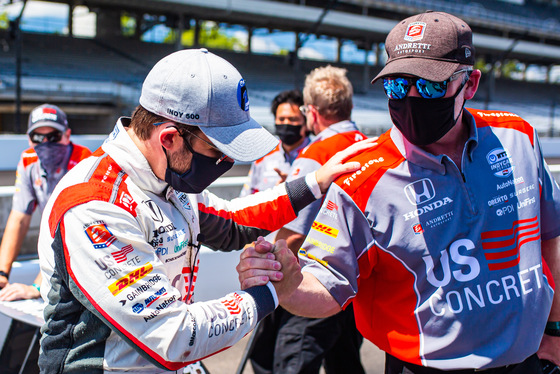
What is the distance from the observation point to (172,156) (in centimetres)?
163

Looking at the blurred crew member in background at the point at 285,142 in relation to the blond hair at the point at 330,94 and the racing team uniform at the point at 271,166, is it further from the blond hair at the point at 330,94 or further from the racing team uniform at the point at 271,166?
the blond hair at the point at 330,94

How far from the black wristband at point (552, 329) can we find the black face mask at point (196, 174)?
53.6 inches

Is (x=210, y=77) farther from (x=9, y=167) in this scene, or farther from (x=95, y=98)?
(x=95, y=98)

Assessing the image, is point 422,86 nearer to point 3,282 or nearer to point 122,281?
point 122,281

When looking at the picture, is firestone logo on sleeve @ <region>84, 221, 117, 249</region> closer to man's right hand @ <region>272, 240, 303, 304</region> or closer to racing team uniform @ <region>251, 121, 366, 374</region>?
man's right hand @ <region>272, 240, 303, 304</region>

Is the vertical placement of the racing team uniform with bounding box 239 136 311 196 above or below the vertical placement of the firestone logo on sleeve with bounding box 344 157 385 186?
below

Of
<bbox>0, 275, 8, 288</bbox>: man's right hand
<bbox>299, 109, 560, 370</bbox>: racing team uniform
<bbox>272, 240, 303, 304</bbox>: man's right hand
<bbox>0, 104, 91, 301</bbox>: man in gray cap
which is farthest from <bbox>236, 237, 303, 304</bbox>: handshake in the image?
<bbox>0, 104, 91, 301</bbox>: man in gray cap

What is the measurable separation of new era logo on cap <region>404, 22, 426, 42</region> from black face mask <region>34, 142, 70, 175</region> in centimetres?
288

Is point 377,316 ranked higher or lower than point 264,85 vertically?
higher

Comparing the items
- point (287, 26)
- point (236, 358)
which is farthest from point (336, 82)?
point (287, 26)

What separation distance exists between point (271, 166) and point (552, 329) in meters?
2.66

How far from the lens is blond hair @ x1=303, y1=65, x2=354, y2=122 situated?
11.1 feet

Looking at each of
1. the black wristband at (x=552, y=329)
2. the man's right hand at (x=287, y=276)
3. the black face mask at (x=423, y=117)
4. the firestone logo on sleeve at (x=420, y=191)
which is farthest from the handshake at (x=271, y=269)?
the black wristband at (x=552, y=329)

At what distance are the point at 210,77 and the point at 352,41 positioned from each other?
28516mm
